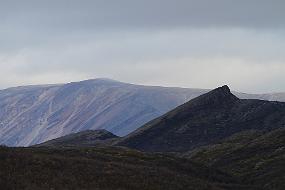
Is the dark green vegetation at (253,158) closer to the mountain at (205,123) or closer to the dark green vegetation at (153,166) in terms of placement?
the dark green vegetation at (153,166)

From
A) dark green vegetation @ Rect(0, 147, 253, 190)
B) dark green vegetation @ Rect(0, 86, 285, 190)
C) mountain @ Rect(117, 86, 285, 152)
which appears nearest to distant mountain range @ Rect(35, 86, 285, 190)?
mountain @ Rect(117, 86, 285, 152)

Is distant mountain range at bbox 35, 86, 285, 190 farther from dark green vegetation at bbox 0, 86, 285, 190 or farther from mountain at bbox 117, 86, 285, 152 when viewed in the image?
dark green vegetation at bbox 0, 86, 285, 190

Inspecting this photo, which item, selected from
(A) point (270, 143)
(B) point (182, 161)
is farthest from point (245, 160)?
(B) point (182, 161)

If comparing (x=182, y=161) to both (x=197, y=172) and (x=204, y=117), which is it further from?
(x=204, y=117)

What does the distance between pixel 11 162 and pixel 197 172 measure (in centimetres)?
2702

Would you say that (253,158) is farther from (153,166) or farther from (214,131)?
(214,131)

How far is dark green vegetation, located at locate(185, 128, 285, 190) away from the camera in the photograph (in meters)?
67.1

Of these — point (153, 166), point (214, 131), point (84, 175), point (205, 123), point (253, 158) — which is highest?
point (84, 175)

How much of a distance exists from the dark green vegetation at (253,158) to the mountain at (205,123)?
40549 mm

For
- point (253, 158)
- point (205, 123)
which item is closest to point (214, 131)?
point (205, 123)

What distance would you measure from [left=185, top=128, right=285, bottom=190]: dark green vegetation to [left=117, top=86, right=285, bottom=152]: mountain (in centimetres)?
4055

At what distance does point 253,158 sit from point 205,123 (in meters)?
85.2

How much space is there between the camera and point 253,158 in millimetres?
86375

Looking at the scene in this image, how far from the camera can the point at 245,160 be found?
285ft
